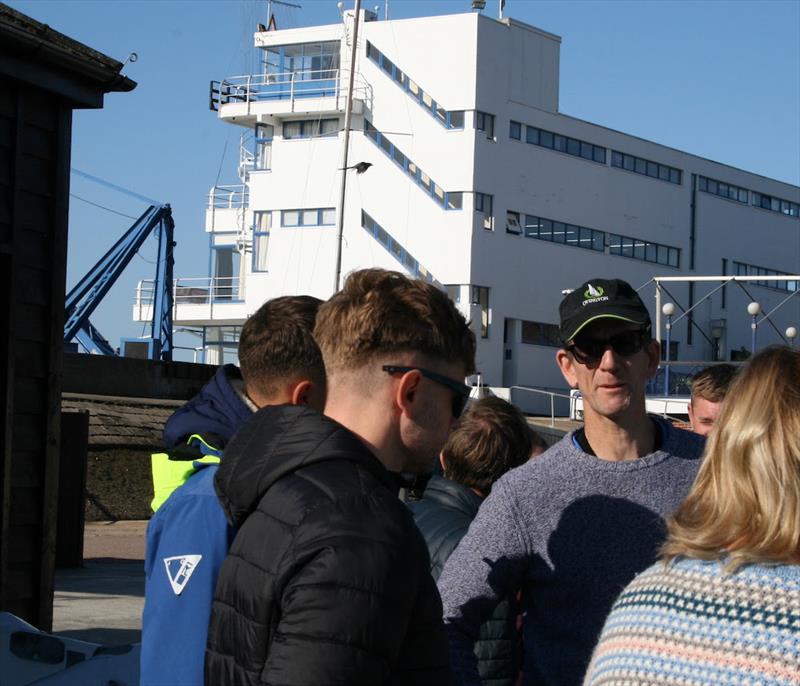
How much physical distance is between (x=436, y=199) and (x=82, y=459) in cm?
3032

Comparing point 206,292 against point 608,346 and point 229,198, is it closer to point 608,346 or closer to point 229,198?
A: point 229,198

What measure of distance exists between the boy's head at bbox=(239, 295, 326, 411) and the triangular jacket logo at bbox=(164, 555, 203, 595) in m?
0.56

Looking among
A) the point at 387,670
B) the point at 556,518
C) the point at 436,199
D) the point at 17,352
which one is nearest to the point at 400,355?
the point at 387,670

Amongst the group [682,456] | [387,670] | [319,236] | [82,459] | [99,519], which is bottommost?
[99,519]

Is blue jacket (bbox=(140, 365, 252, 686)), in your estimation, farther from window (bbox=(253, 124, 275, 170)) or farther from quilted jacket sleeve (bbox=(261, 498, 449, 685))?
window (bbox=(253, 124, 275, 170))

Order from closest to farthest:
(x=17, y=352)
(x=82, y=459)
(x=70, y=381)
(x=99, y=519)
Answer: (x=17, y=352) < (x=82, y=459) < (x=99, y=519) < (x=70, y=381)

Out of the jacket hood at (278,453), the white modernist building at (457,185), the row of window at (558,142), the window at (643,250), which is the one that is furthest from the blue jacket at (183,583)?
the window at (643,250)

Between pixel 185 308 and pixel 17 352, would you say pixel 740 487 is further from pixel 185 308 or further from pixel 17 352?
pixel 185 308

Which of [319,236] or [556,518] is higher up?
[319,236]

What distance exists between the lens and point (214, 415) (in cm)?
371

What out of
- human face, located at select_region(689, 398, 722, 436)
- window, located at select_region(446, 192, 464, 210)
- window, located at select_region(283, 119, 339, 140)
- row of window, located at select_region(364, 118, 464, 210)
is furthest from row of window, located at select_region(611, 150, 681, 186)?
human face, located at select_region(689, 398, 722, 436)

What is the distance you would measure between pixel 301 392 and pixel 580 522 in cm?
81

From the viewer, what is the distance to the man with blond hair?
2.10 metres

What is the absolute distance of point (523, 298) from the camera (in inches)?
1793
